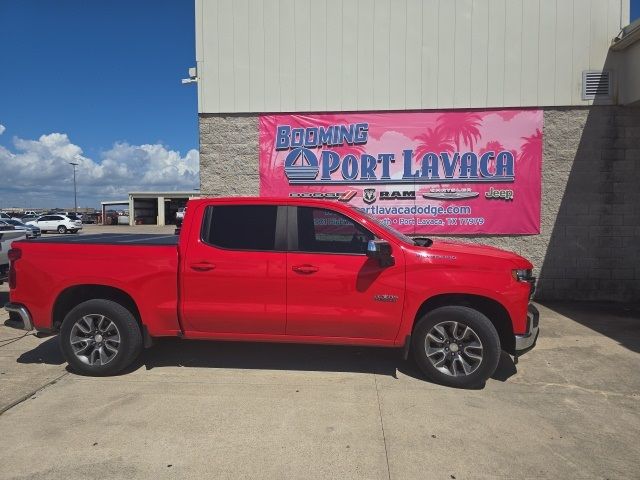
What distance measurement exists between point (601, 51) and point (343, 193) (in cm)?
535

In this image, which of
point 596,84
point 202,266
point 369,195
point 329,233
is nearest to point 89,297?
point 202,266

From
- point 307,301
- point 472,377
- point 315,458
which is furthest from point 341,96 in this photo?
point 315,458

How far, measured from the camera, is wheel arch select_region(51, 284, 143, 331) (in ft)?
16.1

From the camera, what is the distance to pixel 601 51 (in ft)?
28.5

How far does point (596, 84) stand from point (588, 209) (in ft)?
7.49

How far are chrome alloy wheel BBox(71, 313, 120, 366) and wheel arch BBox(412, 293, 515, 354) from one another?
3.06m

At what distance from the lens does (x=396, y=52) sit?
29.6 feet

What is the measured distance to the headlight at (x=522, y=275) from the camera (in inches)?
177

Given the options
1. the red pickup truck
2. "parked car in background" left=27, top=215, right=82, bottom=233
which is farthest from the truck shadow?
"parked car in background" left=27, top=215, right=82, bottom=233

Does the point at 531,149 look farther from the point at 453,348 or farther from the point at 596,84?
the point at 453,348

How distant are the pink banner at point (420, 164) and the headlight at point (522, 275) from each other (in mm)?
4576

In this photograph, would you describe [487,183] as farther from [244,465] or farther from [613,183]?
[244,465]

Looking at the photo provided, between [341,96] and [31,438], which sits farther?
[341,96]

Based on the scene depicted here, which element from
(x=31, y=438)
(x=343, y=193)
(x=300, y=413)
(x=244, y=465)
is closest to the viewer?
(x=244, y=465)
